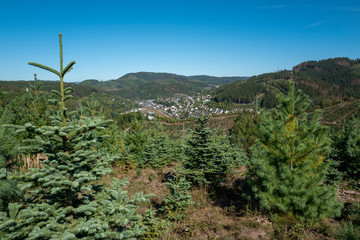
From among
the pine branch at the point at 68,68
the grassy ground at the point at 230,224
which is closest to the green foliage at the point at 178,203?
the grassy ground at the point at 230,224

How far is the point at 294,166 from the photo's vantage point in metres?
5.60

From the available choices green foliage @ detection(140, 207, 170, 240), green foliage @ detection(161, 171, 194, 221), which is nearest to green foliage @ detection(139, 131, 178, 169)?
green foliage @ detection(161, 171, 194, 221)

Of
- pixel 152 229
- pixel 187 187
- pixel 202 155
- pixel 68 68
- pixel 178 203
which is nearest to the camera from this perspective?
pixel 68 68

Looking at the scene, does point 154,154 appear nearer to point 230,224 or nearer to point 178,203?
point 178,203

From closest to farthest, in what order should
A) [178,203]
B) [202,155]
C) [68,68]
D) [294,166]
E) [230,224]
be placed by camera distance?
[68,68], [294,166], [230,224], [178,203], [202,155]

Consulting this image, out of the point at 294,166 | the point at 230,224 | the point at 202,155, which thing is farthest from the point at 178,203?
the point at 294,166

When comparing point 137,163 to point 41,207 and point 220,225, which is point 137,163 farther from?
point 41,207

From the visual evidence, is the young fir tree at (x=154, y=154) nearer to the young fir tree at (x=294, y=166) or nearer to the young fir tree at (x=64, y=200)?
the young fir tree at (x=294, y=166)

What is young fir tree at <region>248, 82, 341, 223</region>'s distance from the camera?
16.7 feet

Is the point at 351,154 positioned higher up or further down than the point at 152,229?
higher up

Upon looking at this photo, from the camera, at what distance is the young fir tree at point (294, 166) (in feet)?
16.7

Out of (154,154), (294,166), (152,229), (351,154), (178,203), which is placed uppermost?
(294,166)

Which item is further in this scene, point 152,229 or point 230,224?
point 230,224

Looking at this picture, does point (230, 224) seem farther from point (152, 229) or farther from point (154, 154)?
point (154, 154)
